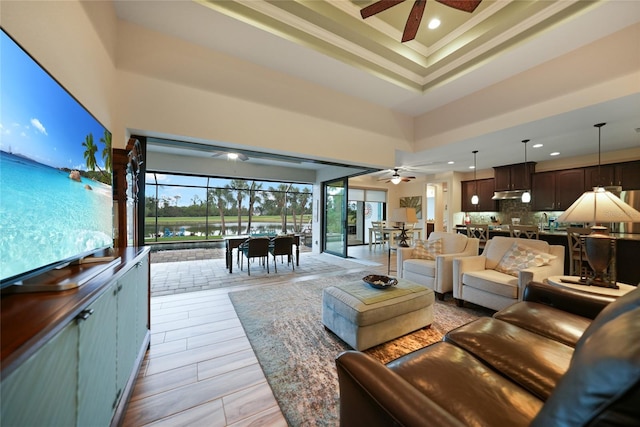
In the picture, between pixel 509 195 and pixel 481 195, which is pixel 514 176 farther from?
pixel 481 195

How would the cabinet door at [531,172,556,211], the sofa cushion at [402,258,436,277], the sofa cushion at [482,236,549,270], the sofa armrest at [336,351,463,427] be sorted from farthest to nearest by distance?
the cabinet door at [531,172,556,211] → the sofa cushion at [402,258,436,277] → the sofa cushion at [482,236,549,270] → the sofa armrest at [336,351,463,427]

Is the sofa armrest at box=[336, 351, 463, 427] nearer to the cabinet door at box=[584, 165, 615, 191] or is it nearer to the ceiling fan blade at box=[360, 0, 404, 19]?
the ceiling fan blade at box=[360, 0, 404, 19]

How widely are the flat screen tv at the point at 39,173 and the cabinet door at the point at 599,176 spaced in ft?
27.4

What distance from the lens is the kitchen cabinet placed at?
0.59m

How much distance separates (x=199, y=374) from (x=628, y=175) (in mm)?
8192

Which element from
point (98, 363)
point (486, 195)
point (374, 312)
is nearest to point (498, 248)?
point (374, 312)

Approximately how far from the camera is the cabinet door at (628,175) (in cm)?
470

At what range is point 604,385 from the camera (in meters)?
0.49

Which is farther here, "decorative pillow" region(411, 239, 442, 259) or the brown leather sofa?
"decorative pillow" region(411, 239, 442, 259)

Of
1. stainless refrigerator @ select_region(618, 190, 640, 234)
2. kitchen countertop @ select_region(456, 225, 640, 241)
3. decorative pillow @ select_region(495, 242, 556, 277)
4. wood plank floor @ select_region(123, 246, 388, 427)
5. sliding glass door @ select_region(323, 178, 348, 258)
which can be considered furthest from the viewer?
sliding glass door @ select_region(323, 178, 348, 258)

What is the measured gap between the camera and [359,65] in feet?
10.6

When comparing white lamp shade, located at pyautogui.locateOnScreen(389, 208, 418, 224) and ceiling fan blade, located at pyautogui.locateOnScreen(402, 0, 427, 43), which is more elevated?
ceiling fan blade, located at pyautogui.locateOnScreen(402, 0, 427, 43)

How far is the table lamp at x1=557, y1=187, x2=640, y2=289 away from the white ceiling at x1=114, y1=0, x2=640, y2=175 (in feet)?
5.03

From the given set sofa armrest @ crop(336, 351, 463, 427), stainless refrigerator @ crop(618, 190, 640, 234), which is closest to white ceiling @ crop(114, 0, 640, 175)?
stainless refrigerator @ crop(618, 190, 640, 234)
